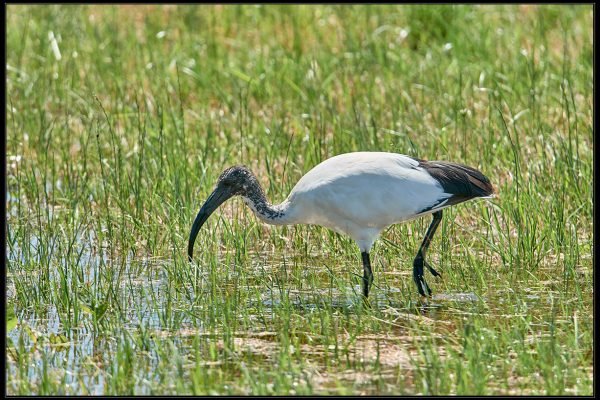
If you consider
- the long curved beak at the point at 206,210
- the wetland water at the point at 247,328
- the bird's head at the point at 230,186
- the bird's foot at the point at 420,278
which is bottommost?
the wetland water at the point at 247,328

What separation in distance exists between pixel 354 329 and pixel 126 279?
1.74 m

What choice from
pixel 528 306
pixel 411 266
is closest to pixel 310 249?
pixel 411 266

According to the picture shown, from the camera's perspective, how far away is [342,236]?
24.7 feet

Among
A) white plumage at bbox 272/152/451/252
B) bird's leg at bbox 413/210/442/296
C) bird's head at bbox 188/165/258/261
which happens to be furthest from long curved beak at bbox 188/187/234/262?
bird's leg at bbox 413/210/442/296

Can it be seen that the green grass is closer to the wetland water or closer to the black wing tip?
the wetland water

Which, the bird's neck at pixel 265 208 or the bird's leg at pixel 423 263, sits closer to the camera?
the bird's leg at pixel 423 263

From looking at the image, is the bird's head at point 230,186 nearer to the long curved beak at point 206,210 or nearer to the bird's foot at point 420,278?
the long curved beak at point 206,210

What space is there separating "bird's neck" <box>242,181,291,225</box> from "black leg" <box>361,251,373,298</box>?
0.48 metres

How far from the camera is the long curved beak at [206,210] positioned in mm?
6879

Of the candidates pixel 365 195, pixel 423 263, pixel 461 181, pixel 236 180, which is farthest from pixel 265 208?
pixel 461 181

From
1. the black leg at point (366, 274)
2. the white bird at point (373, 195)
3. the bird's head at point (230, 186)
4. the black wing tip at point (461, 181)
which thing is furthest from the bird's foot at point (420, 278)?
the bird's head at point (230, 186)

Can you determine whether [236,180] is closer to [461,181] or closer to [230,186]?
[230,186]

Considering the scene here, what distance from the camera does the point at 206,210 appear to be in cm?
695

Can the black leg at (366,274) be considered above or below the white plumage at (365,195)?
below
